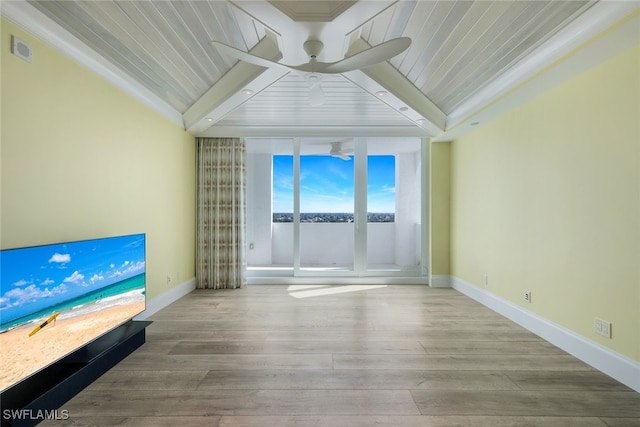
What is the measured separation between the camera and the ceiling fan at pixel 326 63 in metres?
1.91

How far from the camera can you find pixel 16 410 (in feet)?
5.12

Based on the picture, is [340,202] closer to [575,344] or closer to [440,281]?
[440,281]

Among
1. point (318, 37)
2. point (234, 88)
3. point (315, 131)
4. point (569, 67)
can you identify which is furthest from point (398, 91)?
point (234, 88)

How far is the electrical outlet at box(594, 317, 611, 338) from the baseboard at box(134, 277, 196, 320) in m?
4.20

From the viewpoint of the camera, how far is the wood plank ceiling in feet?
6.98

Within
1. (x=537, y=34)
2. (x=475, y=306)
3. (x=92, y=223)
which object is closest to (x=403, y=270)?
(x=475, y=306)

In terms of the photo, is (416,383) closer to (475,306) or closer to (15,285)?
(475,306)

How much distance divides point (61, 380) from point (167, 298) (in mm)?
2065

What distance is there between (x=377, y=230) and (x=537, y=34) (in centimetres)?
349

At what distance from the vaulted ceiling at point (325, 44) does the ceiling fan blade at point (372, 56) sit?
31cm

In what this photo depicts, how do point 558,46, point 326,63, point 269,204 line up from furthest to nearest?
point 269,204 → point 326,63 → point 558,46

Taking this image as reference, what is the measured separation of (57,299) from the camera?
186cm

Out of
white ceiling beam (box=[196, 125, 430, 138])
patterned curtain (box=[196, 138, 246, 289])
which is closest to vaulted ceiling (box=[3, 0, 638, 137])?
white ceiling beam (box=[196, 125, 430, 138])

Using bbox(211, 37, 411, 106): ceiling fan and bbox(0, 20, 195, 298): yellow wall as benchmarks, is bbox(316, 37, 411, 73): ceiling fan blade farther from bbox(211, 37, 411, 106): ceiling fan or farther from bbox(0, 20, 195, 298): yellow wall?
bbox(0, 20, 195, 298): yellow wall
